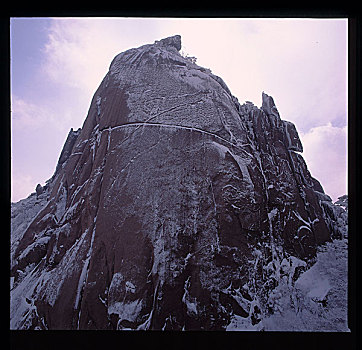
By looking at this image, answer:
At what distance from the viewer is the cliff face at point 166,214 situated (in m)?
4.61

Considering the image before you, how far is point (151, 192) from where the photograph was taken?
198 inches

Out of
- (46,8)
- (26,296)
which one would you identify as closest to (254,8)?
(46,8)

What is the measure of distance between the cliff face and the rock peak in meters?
0.05

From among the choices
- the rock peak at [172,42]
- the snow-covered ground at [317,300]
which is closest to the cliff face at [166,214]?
the rock peak at [172,42]

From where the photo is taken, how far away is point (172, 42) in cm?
661

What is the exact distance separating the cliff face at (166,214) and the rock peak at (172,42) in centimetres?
5

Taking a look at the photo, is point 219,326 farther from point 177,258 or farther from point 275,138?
point 275,138

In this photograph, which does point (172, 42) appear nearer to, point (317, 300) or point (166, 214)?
point (166, 214)

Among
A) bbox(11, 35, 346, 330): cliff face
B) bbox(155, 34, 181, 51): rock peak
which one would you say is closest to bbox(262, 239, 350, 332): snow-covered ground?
bbox(11, 35, 346, 330): cliff face

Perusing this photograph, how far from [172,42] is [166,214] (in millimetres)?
3844

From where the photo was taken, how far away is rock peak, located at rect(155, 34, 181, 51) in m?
6.51

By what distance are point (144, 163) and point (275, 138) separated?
9.36ft

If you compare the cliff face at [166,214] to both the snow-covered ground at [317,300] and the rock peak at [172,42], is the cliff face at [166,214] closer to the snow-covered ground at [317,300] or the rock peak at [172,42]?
the rock peak at [172,42]

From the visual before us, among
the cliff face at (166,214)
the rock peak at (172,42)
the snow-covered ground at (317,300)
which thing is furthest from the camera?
the rock peak at (172,42)
